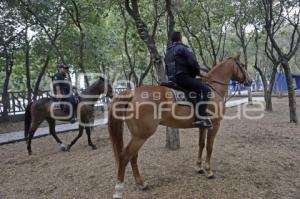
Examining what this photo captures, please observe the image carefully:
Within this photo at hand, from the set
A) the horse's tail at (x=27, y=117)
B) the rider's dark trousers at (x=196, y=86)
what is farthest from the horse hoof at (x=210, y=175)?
the horse's tail at (x=27, y=117)

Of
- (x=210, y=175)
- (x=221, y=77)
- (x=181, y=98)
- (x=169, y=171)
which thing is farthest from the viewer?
(x=221, y=77)

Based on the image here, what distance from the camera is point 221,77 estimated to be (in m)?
8.05

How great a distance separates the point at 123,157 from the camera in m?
6.41

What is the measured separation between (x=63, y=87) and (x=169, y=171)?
5250 millimetres

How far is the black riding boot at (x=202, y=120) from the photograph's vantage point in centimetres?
716

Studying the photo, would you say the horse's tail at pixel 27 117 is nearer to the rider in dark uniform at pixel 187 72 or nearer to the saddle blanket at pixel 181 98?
the rider in dark uniform at pixel 187 72

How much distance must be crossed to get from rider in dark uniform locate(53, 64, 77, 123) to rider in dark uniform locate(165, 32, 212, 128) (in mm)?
5109

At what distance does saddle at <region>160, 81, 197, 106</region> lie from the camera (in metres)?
7.07

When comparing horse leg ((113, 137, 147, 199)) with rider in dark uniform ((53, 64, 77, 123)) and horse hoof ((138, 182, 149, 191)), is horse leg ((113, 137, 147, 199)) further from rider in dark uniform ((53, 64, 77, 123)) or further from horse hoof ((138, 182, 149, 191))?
rider in dark uniform ((53, 64, 77, 123))

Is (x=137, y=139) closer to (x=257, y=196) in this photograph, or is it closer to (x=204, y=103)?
(x=204, y=103)

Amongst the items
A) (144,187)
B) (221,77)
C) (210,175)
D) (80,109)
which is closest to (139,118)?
(144,187)

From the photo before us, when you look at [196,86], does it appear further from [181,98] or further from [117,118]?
[117,118]

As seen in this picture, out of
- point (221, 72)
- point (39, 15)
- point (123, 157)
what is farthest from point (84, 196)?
point (39, 15)

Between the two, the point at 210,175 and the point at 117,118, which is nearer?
the point at 117,118
